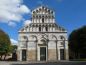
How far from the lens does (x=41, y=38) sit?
6172 centimetres

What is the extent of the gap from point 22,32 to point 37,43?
16.5ft

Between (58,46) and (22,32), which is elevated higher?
(22,32)

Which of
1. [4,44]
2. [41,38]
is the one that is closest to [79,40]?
[41,38]

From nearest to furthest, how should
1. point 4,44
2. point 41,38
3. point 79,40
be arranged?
point 41,38, point 4,44, point 79,40

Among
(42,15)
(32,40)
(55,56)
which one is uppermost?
(42,15)

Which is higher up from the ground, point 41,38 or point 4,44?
point 41,38

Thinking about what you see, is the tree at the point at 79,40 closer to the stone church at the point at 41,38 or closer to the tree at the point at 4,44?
the stone church at the point at 41,38

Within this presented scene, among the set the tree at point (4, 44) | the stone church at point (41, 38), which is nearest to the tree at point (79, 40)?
the stone church at point (41, 38)

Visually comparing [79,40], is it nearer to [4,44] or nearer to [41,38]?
[41,38]

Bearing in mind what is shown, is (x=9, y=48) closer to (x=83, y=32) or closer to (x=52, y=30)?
(x=52, y=30)

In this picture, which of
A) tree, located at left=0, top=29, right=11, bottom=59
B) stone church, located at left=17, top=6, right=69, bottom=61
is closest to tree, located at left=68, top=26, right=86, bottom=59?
stone church, located at left=17, top=6, right=69, bottom=61

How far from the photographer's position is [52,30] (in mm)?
61375

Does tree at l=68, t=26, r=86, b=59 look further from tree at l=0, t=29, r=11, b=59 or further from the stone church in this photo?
tree at l=0, t=29, r=11, b=59

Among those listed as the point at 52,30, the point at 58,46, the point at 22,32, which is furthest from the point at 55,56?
the point at 22,32
